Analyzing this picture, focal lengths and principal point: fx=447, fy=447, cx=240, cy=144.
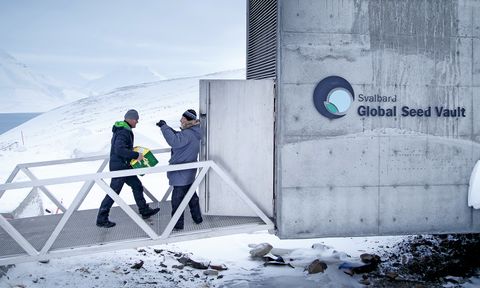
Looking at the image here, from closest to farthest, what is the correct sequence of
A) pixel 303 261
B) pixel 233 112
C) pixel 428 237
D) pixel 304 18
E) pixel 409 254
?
pixel 304 18, pixel 233 112, pixel 303 261, pixel 409 254, pixel 428 237

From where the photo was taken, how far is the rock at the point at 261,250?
27.8 ft

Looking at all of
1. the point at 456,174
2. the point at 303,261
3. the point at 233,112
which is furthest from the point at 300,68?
the point at 303,261

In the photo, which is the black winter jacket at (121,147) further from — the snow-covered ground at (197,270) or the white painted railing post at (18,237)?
the snow-covered ground at (197,270)

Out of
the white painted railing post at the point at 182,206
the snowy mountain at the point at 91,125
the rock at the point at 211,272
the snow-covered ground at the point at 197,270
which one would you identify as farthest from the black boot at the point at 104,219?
the snowy mountain at the point at 91,125

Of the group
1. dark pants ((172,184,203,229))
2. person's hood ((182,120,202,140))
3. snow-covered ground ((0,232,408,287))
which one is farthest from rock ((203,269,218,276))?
person's hood ((182,120,202,140))

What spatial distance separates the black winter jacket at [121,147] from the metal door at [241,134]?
1.04 m

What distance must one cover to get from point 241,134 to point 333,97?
1.38m

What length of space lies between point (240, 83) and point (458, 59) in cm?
316

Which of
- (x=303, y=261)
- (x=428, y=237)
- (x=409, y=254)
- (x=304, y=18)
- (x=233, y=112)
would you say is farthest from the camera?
(x=428, y=237)

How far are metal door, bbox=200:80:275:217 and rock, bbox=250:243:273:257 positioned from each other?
234cm

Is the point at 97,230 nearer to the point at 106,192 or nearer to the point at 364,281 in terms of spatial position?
the point at 106,192

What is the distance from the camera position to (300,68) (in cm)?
602

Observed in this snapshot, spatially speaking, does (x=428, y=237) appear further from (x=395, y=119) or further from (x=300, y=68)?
(x=300, y=68)

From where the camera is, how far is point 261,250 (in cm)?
850
